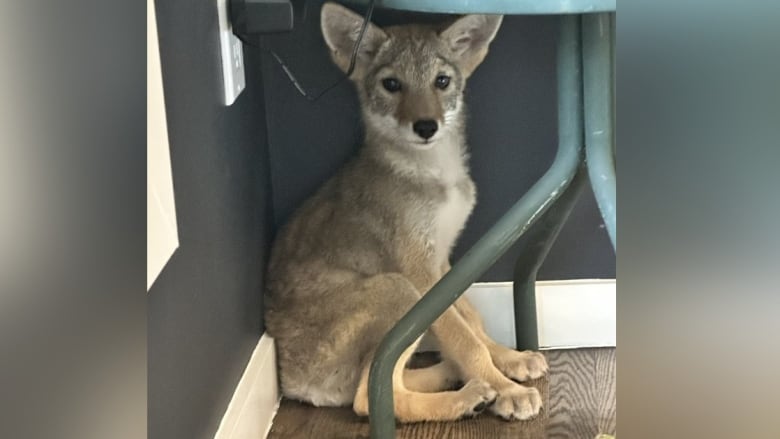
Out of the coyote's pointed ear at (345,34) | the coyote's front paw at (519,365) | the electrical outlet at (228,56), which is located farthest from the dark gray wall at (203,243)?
the coyote's front paw at (519,365)

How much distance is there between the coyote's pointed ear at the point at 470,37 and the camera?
55.9 inches

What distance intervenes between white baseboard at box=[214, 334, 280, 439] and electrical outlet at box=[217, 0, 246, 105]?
0.45m

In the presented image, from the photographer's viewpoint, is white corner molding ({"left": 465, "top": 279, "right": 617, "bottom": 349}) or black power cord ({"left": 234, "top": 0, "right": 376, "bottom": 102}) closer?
black power cord ({"left": 234, "top": 0, "right": 376, "bottom": 102})

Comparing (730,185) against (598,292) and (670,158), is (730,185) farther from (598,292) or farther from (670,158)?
(598,292)

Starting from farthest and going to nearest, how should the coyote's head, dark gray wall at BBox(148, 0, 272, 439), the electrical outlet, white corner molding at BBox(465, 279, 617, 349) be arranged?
white corner molding at BBox(465, 279, 617, 349) → the coyote's head → the electrical outlet → dark gray wall at BBox(148, 0, 272, 439)

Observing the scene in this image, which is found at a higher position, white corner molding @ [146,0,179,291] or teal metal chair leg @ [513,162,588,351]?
white corner molding @ [146,0,179,291]

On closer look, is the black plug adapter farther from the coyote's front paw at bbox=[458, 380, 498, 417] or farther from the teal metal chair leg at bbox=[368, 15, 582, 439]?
the coyote's front paw at bbox=[458, 380, 498, 417]

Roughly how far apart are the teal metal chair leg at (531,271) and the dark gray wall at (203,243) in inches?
20.6

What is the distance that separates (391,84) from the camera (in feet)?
4.62

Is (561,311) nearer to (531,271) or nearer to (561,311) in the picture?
(561,311)

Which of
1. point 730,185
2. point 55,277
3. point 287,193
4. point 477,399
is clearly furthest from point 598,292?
point 55,277

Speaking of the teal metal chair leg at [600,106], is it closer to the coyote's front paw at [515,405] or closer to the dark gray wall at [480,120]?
the dark gray wall at [480,120]

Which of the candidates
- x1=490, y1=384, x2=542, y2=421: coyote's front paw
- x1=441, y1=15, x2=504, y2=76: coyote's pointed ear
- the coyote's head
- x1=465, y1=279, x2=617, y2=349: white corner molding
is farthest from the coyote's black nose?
x1=490, y1=384, x2=542, y2=421: coyote's front paw

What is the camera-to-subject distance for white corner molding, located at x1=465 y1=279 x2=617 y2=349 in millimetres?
1648
